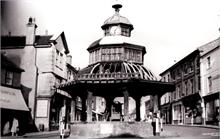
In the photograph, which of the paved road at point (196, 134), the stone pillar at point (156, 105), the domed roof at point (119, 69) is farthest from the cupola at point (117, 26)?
the paved road at point (196, 134)

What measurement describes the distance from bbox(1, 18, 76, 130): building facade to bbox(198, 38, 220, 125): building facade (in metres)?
11.9

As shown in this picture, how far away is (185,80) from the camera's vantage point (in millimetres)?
38969

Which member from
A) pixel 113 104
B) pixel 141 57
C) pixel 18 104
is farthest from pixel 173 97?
pixel 18 104

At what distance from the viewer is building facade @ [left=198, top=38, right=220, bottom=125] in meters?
26.0

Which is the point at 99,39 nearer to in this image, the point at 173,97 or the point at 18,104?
the point at 18,104

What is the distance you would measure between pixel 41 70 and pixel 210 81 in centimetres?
1482

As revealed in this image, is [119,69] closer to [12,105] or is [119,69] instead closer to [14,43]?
[12,105]

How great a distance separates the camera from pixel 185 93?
38969 mm

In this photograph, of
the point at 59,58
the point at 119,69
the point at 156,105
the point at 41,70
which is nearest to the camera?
the point at 156,105

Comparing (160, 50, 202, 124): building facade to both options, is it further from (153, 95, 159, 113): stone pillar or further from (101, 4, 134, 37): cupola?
(101, 4, 134, 37): cupola

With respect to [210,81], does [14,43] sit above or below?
above

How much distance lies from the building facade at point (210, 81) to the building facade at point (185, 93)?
5.17 ft

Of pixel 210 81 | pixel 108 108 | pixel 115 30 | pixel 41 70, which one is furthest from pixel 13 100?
pixel 210 81

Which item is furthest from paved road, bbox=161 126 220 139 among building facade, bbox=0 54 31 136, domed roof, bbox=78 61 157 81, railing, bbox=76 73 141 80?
building facade, bbox=0 54 31 136
